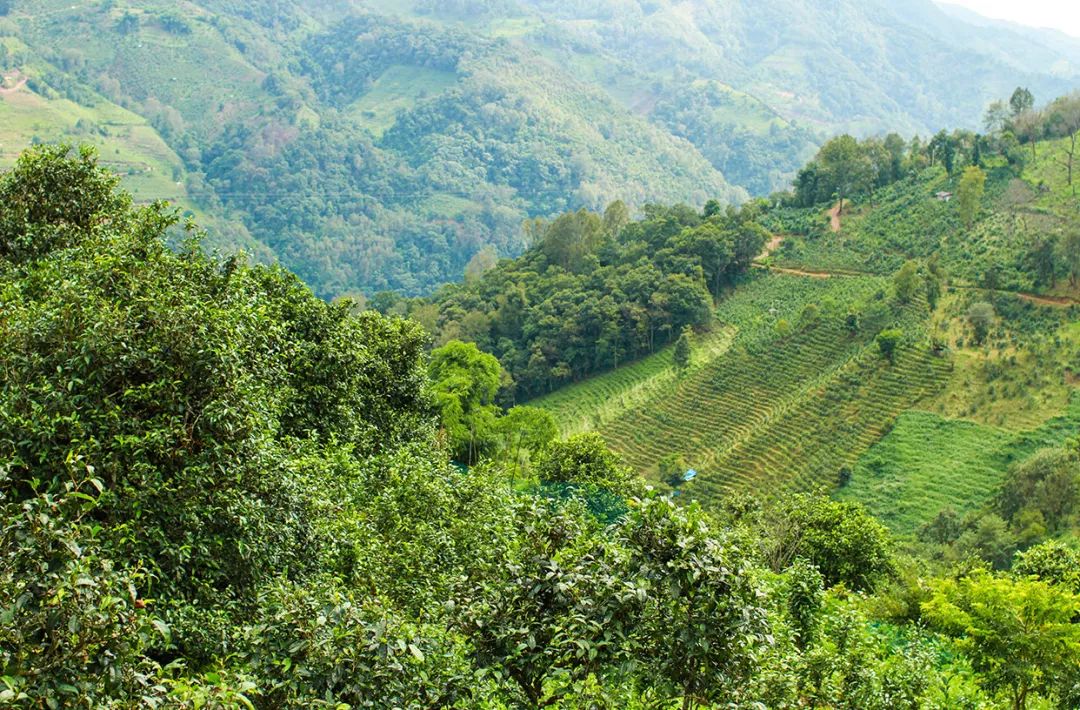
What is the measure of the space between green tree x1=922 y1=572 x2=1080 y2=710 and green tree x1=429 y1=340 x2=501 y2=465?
20298 millimetres

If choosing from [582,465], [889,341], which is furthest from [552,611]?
[889,341]

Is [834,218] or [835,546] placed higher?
[834,218]

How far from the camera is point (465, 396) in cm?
3862

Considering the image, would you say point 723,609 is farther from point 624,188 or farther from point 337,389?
point 624,188

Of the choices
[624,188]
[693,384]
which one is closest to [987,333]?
[693,384]

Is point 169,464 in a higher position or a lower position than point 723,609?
lower

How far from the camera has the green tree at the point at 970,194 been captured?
2140 inches

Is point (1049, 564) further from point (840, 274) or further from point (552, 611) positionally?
point (840, 274)

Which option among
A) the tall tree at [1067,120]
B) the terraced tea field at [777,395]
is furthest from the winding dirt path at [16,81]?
the tall tree at [1067,120]

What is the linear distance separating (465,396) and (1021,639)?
26.9 m

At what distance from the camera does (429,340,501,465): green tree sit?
35.8 meters

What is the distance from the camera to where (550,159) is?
186m

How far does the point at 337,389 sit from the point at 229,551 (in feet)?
28.0

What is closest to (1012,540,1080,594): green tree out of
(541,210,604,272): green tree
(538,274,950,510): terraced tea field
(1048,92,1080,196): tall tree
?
(538,274,950,510): terraced tea field
